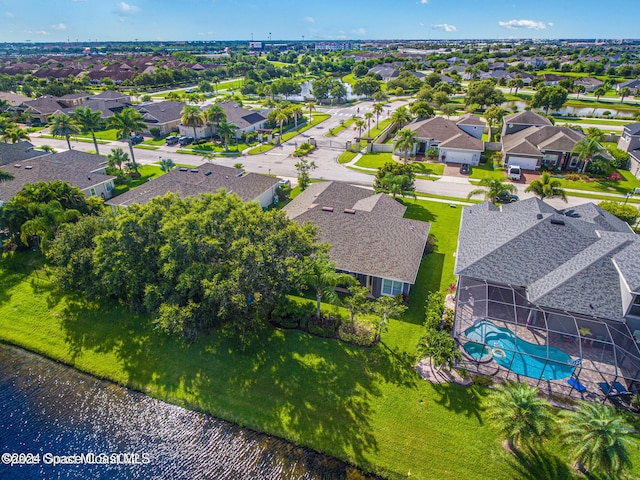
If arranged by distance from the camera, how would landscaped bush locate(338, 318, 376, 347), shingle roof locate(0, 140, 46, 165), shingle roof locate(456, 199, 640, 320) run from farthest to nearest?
shingle roof locate(0, 140, 46, 165)
landscaped bush locate(338, 318, 376, 347)
shingle roof locate(456, 199, 640, 320)

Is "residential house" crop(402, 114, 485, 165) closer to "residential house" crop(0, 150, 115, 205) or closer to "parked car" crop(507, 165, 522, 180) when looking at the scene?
"parked car" crop(507, 165, 522, 180)

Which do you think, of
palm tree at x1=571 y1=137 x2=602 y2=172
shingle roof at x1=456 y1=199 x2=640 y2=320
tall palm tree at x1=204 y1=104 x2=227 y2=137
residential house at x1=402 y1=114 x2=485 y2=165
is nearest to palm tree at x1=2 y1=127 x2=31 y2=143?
tall palm tree at x1=204 y1=104 x2=227 y2=137

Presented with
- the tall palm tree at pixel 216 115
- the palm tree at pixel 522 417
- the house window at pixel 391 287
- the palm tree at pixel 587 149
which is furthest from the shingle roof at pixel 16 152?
the palm tree at pixel 587 149

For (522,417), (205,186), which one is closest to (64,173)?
(205,186)

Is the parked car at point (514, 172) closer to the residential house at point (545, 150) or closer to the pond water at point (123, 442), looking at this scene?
the residential house at point (545, 150)

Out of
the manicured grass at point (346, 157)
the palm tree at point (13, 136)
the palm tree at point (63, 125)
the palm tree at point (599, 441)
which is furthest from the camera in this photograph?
the manicured grass at point (346, 157)

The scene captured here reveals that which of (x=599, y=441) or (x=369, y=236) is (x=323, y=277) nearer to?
(x=369, y=236)
